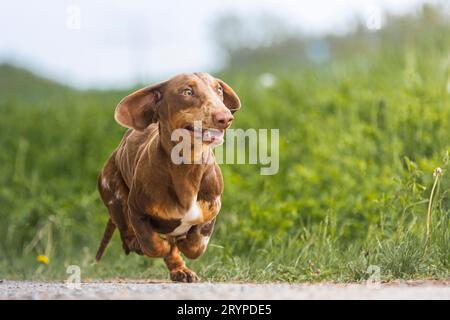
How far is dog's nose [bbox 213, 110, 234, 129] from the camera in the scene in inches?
148

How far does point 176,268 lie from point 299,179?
13.3 ft

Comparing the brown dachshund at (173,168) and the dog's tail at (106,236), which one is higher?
the brown dachshund at (173,168)

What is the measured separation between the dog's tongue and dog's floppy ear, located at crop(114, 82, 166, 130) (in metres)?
0.47

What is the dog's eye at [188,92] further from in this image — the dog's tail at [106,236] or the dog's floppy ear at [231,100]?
the dog's tail at [106,236]

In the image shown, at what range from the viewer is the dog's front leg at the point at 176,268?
4.58m

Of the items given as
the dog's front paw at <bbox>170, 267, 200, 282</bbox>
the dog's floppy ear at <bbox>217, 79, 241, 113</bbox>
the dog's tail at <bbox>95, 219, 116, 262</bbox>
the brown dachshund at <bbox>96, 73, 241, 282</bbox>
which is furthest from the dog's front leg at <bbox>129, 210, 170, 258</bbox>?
the dog's tail at <bbox>95, 219, 116, 262</bbox>

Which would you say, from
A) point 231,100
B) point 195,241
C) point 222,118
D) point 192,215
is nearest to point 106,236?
point 195,241

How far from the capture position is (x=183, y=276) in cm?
461

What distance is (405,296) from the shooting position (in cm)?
388

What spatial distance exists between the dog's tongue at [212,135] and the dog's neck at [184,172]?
0.27 meters

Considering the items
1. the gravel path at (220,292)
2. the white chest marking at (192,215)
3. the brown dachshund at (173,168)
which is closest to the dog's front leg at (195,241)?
the brown dachshund at (173,168)

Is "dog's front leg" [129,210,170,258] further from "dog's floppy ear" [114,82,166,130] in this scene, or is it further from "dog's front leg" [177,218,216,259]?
"dog's floppy ear" [114,82,166,130]

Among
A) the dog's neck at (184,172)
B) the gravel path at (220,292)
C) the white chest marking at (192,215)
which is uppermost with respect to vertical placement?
the dog's neck at (184,172)
